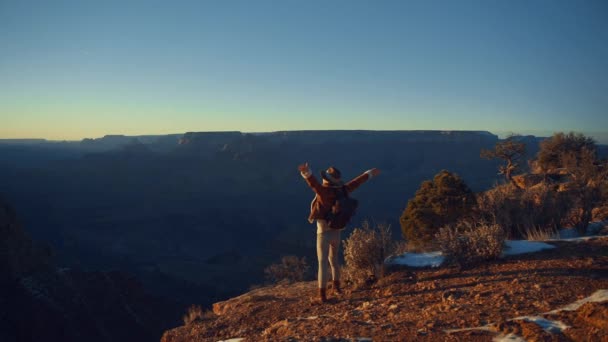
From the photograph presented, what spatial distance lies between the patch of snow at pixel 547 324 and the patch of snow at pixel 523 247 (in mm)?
2511

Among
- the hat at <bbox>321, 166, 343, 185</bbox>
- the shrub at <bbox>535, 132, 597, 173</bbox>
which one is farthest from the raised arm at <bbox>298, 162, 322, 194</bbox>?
the shrub at <bbox>535, 132, 597, 173</bbox>

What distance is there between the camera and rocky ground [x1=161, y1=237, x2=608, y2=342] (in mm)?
3518

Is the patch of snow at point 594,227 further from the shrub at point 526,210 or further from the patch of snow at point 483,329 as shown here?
the patch of snow at point 483,329

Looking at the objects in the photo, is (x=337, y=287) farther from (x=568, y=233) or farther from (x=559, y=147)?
(x=559, y=147)

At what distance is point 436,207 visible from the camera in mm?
9672

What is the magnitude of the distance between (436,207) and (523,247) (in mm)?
3475

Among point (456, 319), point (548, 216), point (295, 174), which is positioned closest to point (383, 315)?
point (456, 319)

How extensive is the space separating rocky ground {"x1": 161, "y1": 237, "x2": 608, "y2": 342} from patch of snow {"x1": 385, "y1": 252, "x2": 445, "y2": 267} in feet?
0.75

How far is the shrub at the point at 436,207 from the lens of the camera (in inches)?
376

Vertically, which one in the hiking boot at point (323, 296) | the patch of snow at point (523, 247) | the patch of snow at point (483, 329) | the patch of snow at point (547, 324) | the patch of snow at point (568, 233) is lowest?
the hiking boot at point (323, 296)

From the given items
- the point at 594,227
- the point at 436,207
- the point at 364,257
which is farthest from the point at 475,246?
the point at 594,227

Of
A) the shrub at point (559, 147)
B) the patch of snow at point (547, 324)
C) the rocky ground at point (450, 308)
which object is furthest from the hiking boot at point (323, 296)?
the shrub at point (559, 147)

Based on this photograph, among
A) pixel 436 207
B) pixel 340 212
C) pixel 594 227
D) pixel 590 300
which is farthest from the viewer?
pixel 436 207

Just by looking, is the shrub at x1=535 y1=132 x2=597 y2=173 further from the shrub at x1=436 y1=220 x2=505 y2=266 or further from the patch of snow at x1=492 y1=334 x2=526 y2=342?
the patch of snow at x1=492 y1=334 x2=526 y2=342
